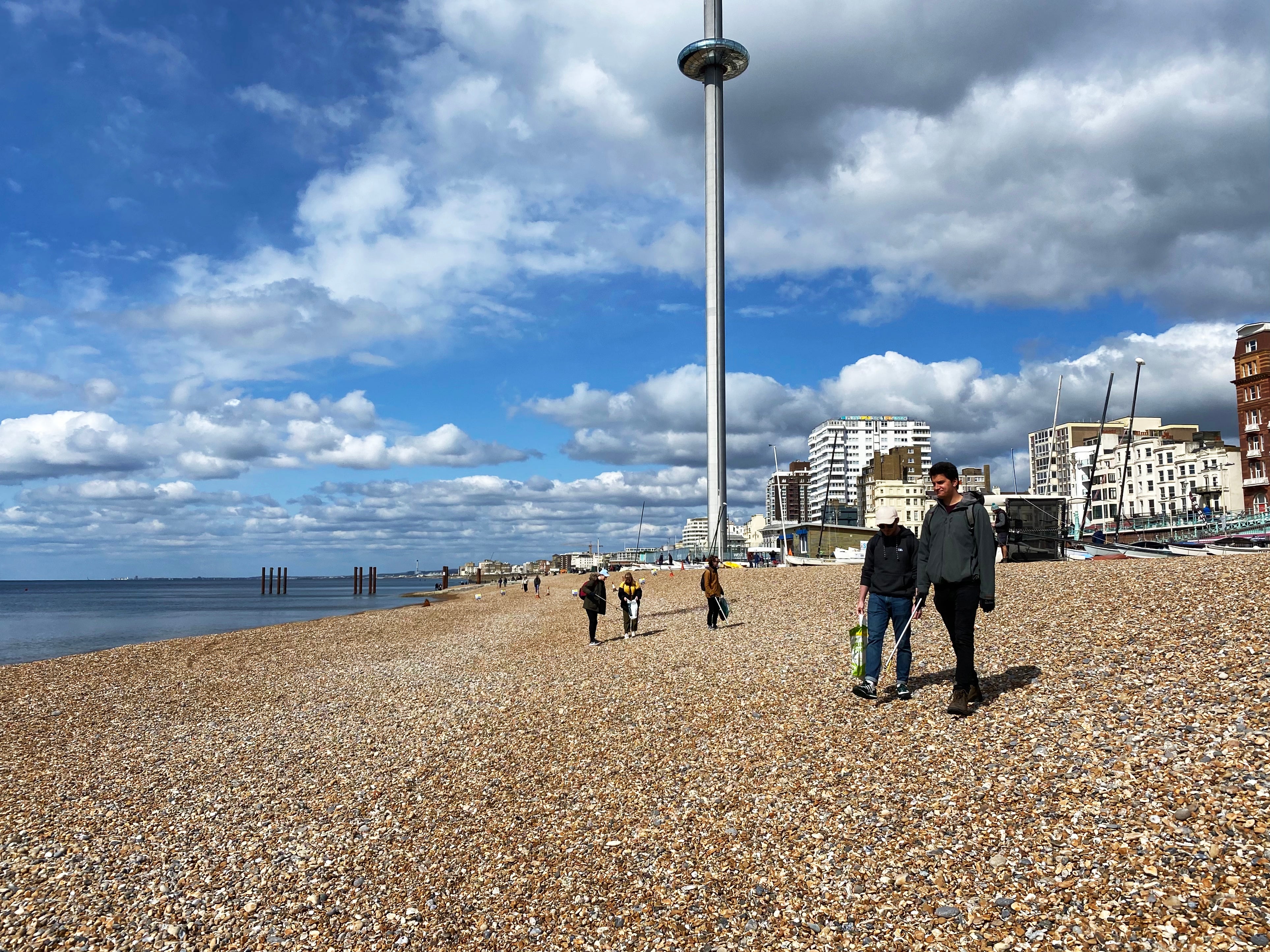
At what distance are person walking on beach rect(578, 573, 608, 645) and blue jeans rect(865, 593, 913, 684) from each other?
1211 centimetres

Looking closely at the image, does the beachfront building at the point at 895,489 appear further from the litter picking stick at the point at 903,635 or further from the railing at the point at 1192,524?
the litter picking stick at the point at 903,635

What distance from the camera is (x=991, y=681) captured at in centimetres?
1012

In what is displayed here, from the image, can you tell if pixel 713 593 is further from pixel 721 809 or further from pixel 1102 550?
pixel 1102 550

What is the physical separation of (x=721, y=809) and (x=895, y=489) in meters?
128

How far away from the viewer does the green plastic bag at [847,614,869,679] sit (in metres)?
10.2

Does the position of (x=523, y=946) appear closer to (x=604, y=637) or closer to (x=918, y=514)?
(x=604, y=637)

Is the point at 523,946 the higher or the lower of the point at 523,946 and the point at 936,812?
the lower

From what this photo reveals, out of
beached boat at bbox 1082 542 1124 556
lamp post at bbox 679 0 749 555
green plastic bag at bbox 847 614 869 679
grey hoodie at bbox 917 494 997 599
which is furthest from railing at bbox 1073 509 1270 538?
grey hoodie at bbox 917 494 997 599

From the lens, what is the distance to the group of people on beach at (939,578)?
328 inches

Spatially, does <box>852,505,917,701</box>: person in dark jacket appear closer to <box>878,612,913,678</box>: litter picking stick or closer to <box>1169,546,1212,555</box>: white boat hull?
<box>878,612,913,678</box>: litter picking stick

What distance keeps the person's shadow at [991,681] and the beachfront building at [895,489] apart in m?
99.3

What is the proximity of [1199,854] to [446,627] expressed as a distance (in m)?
35.6

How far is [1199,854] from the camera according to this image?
5324mm

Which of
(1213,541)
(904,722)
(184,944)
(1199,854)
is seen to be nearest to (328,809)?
(184,944)
